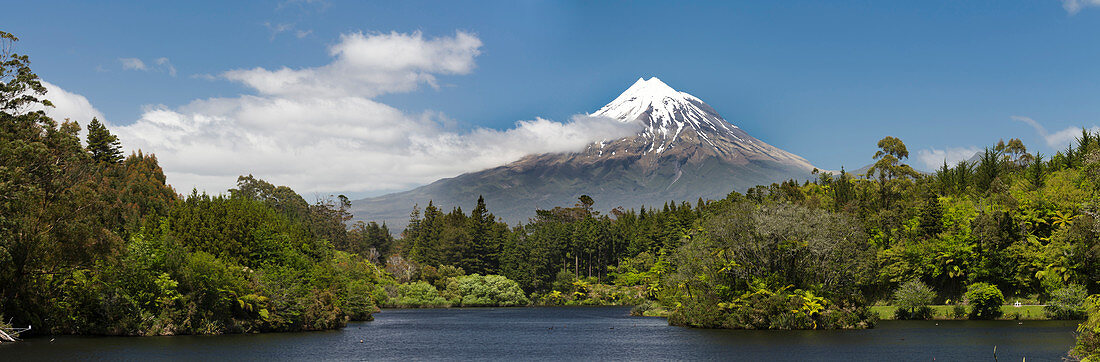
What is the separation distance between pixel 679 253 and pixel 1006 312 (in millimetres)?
27488

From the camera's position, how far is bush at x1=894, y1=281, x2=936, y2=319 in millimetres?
70062

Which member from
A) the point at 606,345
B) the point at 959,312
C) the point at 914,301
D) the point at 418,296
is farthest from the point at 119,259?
the point at 418,296

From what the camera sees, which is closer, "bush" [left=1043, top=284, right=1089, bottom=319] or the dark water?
the dark water

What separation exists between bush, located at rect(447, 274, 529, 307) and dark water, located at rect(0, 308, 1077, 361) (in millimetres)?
64192

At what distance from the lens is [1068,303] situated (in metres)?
63.9

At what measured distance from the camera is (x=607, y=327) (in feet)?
227

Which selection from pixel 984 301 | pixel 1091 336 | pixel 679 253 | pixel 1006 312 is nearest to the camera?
pixel 1091 336

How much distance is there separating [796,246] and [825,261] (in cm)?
279

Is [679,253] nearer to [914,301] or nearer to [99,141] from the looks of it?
[914,301]

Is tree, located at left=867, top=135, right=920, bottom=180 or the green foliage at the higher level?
tree, located at left=867, top=135, right=920, bottom=180

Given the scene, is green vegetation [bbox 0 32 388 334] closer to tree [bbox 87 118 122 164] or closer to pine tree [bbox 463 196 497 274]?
tree [bbox 87 118 122 164]

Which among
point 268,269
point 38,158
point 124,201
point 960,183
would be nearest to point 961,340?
point 268,269

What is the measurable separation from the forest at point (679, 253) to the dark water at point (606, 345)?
8.77 ft

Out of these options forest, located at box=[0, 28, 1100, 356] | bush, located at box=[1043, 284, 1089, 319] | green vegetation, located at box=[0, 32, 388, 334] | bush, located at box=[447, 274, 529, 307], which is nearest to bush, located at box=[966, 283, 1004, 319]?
forest, located at box=[0, 28, 1100, 356]
